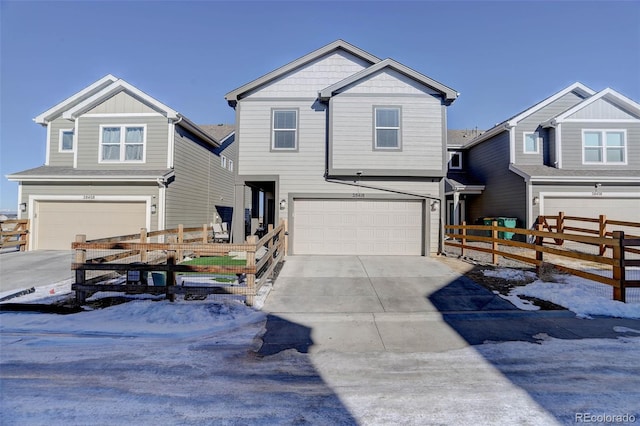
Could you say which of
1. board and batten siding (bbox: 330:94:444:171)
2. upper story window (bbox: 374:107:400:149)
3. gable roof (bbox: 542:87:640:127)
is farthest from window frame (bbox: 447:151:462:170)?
upper story window (bbox: 374:107:400:149)

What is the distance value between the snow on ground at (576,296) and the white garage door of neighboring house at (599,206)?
7.69 metres

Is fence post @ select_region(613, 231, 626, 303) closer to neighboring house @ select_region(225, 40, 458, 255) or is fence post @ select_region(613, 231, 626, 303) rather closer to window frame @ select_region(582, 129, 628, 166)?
neighboring house @ select_region(225, 40, 458, 255)

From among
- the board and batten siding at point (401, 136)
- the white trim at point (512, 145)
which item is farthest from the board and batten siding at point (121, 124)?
the white trim at point (512, 145)

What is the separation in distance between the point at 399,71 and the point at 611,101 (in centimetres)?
1085

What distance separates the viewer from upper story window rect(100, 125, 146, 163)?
12414 millimetres

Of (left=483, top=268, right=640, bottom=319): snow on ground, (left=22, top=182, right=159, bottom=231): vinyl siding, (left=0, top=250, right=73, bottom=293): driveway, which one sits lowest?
(left=0, top=250, right=73, bottom=293): driveway

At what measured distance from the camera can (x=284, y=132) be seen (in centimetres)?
1088

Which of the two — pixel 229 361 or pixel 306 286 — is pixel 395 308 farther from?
pixel 229 361

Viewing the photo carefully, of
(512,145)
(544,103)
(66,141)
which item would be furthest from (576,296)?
(66,141)

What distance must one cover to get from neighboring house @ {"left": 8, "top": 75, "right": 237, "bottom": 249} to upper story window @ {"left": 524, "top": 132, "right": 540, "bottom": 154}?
627 inches

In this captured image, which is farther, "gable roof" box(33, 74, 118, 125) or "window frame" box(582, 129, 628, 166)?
"window frame" box(582, 129, 628, 166)

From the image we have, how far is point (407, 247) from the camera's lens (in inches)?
419

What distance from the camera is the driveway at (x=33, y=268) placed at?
23.4 ft

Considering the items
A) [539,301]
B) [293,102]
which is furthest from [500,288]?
[293,102]
